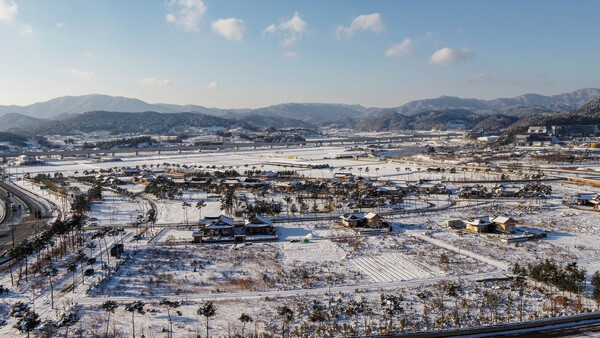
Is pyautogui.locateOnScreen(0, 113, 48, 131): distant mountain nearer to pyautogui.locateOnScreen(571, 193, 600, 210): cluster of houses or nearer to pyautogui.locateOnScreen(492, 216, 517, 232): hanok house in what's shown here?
pyautogui.locateOnScreen(492, 216, 517, 232): hanok house

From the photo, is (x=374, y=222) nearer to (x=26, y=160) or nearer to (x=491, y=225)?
(x=491, y=225)

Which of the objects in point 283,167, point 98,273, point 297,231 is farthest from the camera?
point 283,167

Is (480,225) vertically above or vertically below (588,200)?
below

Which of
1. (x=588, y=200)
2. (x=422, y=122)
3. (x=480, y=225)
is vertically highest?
(x=422, y=122)

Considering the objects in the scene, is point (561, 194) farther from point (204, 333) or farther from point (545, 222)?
point (204, 333)

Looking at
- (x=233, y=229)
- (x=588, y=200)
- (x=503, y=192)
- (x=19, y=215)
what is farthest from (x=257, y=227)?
(x=588, y=200)

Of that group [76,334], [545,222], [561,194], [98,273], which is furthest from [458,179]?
[76,334]
